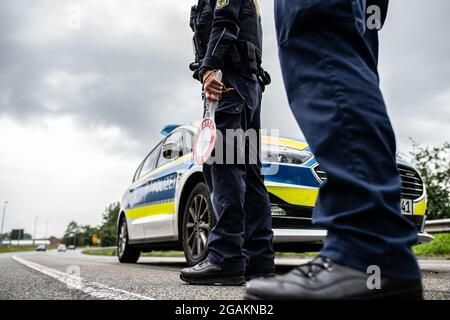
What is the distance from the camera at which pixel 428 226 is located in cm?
855

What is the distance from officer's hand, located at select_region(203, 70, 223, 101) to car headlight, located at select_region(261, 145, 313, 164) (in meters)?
1.49

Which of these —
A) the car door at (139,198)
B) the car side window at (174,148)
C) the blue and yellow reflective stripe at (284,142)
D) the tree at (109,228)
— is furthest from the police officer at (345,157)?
the tree at (109,228)

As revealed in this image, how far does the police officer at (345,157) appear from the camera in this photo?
117 cm

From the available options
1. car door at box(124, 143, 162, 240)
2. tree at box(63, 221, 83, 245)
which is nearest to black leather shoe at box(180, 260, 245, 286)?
car door at box(124, 143, 162, 240)

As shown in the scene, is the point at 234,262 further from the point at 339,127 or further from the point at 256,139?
the point at 339,127

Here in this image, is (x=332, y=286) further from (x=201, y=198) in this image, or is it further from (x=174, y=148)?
(x=174, y=148)

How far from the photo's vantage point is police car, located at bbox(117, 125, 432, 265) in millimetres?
3820

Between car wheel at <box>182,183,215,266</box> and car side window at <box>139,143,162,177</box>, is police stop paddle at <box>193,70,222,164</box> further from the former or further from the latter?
car side window at <box>139,143,162,177</box>

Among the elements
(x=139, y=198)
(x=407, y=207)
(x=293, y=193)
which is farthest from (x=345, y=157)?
(x=139, y=198)

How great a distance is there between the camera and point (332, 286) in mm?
1171

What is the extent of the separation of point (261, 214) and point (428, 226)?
687 cm

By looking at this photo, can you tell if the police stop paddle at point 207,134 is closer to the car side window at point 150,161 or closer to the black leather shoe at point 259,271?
the black leather shoe at point 259,271

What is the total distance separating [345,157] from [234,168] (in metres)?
1.45

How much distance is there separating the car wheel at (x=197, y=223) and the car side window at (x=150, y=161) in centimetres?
182
